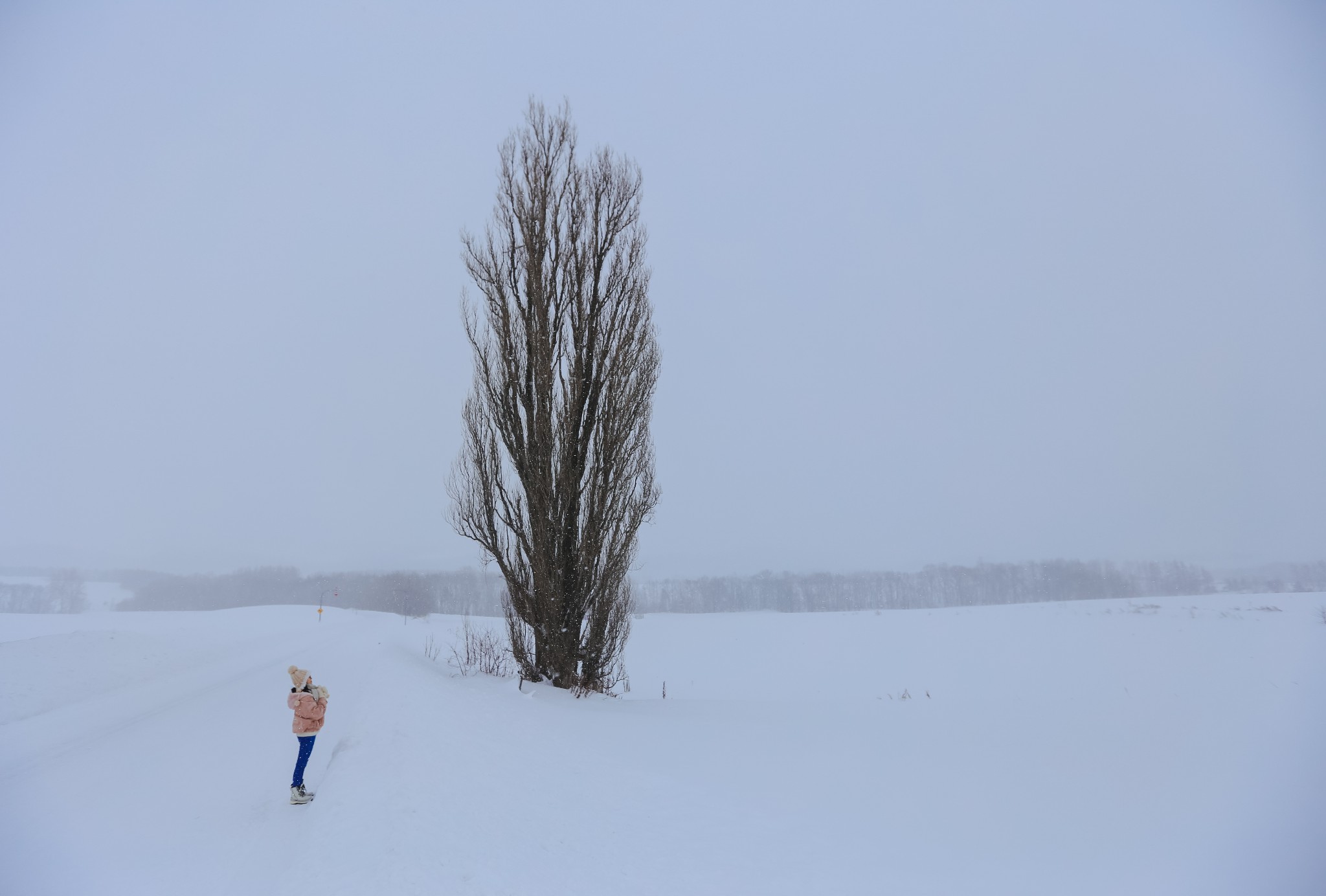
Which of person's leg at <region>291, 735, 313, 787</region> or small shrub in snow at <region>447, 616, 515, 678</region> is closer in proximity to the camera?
person's leg at <region>291, 735, 313, 787</region>

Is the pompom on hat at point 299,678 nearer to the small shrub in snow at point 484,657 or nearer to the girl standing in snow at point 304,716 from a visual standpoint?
the girl standing in snow at point 304,716

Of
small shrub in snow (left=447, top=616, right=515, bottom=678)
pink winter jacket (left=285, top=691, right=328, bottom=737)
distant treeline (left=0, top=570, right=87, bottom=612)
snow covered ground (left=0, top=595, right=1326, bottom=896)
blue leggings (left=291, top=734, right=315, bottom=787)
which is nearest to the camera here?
snow covered ground (left=0, top=595, right=1326, bottom=896)

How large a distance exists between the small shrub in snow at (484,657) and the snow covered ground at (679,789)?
0.56 meters

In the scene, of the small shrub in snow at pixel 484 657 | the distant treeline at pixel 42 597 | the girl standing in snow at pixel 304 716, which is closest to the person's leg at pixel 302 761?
the girl standing in snow at pixel 304 716

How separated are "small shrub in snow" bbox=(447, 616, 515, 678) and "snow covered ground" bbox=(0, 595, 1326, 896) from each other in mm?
558

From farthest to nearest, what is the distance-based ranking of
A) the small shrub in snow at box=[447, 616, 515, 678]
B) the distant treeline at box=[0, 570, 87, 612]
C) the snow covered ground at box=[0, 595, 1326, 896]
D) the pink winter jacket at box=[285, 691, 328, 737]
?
the distant treeline at box=[0, 570, 87, 612], the small shrub in snow at box=[447, 616, 515, 678], the pink winter jacket at box=[285, 691, 328, 737], the snow covered ground at box=[0, 595, 1326, 896]

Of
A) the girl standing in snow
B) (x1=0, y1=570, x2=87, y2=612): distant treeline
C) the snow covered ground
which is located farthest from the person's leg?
(x1=0, y1=570, x2=87, y2=612): distant treeline

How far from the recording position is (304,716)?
555 cm

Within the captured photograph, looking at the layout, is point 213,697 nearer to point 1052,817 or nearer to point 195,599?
point 1052,817

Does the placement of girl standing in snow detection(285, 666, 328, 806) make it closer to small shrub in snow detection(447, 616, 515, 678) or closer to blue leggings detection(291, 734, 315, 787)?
blue leggings detection(291, 734, 315, 787)

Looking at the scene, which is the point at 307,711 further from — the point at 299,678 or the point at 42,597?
→ the point at 42,597

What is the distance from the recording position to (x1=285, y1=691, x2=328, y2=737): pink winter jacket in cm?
549

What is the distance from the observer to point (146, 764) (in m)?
6.68

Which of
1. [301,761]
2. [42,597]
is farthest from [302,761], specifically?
[42,597]
